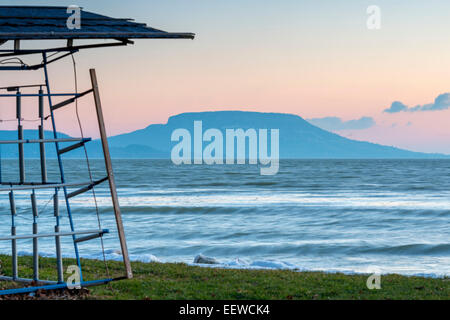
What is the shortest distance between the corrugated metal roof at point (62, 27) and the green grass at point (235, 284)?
391cm

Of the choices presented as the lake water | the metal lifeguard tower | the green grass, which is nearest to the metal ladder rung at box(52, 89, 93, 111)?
the metal lifeguard tower

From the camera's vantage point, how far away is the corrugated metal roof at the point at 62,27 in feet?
22.8

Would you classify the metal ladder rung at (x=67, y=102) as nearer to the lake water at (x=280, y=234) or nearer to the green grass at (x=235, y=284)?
the green grass at (x=235, y=284)

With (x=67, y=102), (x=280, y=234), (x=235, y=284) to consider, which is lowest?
(x=280, y=234)

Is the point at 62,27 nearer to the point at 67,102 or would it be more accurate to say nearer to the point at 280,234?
the point at 67,102

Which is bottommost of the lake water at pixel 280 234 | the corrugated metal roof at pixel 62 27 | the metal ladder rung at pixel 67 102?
the lake water at pixel 280 234

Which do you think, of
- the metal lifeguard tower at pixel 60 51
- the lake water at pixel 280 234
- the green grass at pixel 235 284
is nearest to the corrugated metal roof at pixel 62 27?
the metal lifeguard tower at pixel 60 51

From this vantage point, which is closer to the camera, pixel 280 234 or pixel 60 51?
pixel 60 51

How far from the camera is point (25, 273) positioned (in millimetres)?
11773

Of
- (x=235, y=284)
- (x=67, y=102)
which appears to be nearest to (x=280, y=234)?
(x=235, y=284)

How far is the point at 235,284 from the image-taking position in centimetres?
1088

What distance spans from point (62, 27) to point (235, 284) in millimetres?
5654
